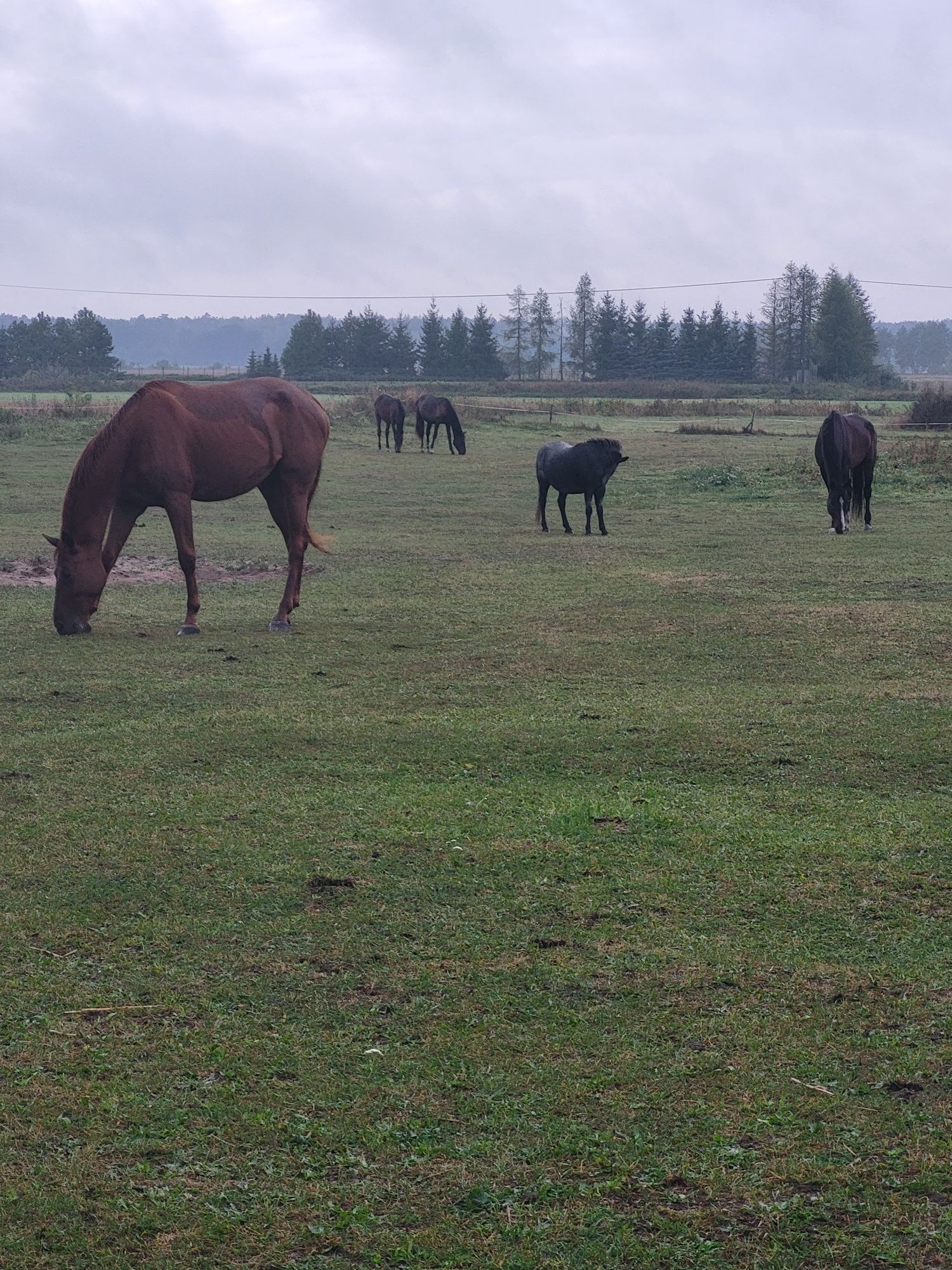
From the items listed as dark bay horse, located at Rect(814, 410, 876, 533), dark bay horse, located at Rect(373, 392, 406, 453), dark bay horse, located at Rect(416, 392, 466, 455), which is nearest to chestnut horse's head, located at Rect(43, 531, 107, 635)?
dark bay horse, located at Rect(814, 410, 876, 533)

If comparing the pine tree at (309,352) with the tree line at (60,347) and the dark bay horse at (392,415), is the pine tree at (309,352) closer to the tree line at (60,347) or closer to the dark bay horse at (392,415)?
the tree line at (60,347)

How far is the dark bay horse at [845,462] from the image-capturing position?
714 inches

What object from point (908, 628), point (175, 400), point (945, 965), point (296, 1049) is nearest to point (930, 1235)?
point (945, 965)

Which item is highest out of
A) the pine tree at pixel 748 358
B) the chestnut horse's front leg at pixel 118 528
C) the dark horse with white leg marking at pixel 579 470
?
the pine tree at pixel 748 358

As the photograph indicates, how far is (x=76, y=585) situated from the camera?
445 inches

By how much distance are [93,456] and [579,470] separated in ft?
29.3

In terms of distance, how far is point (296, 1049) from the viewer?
4020mm


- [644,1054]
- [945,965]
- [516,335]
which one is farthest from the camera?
[516,335]

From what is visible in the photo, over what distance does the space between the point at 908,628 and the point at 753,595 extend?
2.15 meters

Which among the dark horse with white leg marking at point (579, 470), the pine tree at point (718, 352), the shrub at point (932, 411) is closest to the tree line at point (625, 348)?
the pine tree at point (718, 352)

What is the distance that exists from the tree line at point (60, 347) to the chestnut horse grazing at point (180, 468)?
288 feet

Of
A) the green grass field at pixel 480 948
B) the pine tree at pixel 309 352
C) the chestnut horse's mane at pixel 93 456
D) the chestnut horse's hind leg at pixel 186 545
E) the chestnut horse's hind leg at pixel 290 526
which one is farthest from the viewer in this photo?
the pine tree at pixel 309 352

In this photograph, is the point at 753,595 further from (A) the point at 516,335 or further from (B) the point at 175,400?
(A) the point at 516,335

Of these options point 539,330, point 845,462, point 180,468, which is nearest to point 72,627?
point 180,468
